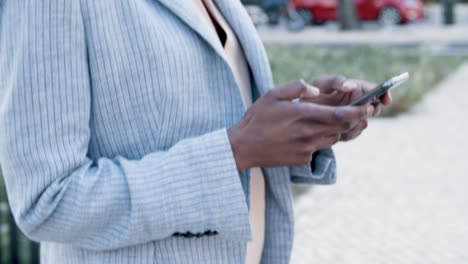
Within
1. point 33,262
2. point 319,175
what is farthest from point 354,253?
point 319,175

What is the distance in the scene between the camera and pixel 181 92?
1591 mm

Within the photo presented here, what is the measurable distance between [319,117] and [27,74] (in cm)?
45

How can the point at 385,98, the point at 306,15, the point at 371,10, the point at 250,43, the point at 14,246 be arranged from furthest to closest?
1. the point at 306,15
2. the point at 371,10
3. the point at 14,246
4. the point at 250,43
5. the point at 385,98

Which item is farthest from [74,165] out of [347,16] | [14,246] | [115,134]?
[347,16]

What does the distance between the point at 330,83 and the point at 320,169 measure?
0.16m

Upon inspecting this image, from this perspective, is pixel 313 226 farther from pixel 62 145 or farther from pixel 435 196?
pixel 62 145

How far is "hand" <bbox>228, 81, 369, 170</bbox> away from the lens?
4.78 feet

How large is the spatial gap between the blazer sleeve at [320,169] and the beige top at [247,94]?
0.08 m

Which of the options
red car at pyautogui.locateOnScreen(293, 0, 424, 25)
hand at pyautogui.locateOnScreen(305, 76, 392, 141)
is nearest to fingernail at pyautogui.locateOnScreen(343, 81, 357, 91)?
hand at pyautogui.locateOnScreen(305, 76, 392, 141)

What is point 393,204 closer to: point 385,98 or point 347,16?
point 385,98

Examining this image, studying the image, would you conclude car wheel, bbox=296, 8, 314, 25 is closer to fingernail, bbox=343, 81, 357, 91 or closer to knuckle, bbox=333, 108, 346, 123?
fingernail, bbox=343, 81, 357, 91

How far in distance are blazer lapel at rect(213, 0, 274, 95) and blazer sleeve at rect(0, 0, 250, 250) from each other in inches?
11.2

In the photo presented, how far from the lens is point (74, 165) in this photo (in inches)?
60.3

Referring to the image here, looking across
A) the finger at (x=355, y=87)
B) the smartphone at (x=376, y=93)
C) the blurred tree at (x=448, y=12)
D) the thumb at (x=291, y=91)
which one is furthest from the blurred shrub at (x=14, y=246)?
the blurred tree at (x=448, y=12)
